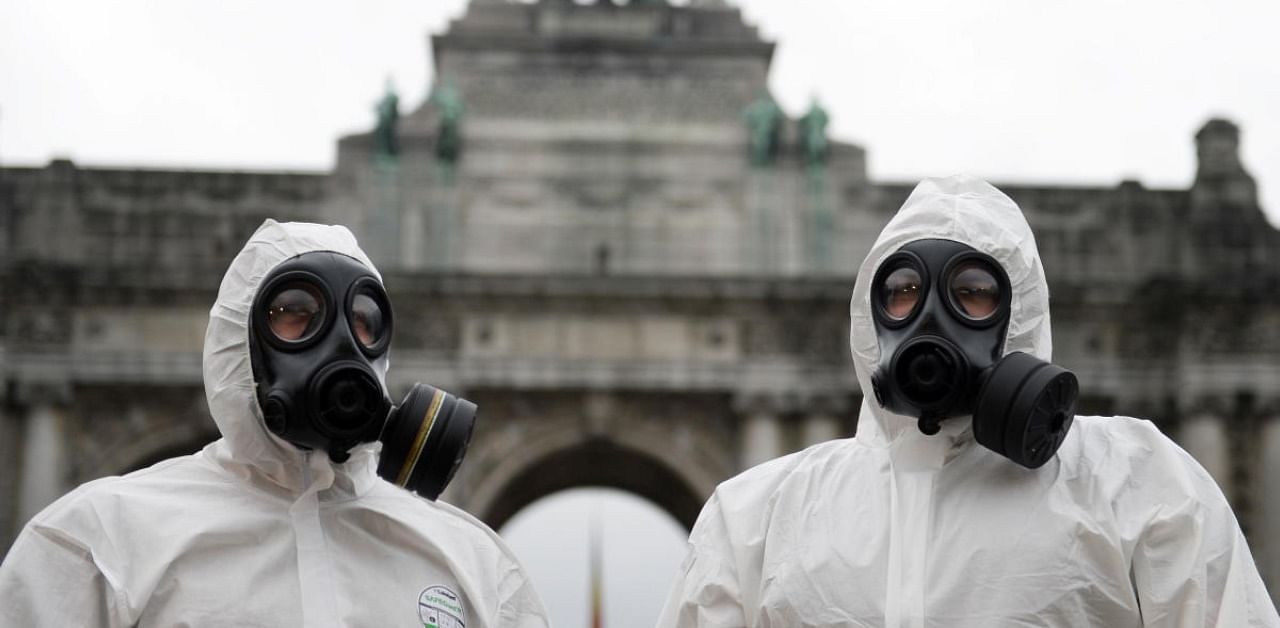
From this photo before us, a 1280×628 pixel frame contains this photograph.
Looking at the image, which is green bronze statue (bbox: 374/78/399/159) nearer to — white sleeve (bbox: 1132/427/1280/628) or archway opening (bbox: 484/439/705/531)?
archway opening (bbox: 484/439/705/531)

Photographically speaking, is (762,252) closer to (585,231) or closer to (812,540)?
(585,231)

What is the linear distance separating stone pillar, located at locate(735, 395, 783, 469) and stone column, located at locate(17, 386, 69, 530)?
8944 mm

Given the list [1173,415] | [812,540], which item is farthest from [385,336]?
[1173,415]

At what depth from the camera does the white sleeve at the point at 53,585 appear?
523 cm

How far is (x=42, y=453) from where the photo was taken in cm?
2422

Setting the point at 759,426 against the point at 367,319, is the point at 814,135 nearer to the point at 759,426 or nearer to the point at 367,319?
the point at 759,426

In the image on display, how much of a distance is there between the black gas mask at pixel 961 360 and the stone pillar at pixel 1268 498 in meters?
20.7

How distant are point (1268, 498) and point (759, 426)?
6.84 metres

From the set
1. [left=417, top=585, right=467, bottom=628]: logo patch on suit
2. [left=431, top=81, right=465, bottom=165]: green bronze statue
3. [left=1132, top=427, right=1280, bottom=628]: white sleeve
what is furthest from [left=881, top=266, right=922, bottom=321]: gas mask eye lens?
[left=431, top=81, right=465, bottom=165]: green bronze statue

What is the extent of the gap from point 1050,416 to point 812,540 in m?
0.81

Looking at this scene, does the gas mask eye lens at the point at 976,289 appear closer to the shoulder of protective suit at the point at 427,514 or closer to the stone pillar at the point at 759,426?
the shoulder of protective suit at the point at 427,514

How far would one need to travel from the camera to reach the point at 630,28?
26.9m

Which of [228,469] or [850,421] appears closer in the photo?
[228,469]

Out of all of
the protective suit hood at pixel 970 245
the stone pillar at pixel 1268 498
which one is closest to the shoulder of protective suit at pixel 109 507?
the protective suit hood at pixel 970 245
